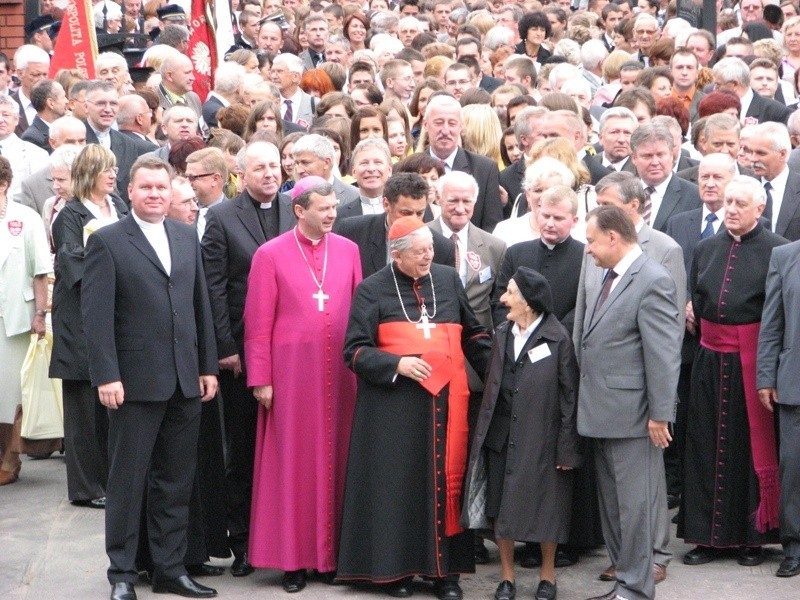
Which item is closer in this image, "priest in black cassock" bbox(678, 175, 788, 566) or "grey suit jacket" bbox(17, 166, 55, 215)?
"priest in black cassock" bbox(678, 175, 788, 566)

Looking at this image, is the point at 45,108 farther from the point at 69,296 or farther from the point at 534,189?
the point at 534,189

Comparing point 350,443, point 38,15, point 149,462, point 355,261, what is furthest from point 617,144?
point 38,15

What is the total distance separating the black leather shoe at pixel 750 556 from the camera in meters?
8.33

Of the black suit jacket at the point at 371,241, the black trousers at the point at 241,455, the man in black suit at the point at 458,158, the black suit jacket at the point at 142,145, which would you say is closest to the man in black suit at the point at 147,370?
the black trousers at the point at 241,455

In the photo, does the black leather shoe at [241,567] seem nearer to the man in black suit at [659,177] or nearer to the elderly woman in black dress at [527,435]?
the elderly woman in black dress at [527,435]

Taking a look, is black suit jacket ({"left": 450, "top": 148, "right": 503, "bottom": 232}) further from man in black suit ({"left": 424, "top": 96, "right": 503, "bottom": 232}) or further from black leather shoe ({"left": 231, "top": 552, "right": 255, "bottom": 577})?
black leather shoe ({"left": 231, "top": 552, "right": 255, "bottom": 577})

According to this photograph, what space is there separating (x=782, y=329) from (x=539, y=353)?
1.43 m

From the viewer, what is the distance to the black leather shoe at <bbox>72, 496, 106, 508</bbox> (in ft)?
30.9

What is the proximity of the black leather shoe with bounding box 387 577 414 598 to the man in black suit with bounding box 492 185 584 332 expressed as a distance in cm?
147

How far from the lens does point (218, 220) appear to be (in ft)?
27.5

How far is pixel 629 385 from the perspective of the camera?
7504 millimetres

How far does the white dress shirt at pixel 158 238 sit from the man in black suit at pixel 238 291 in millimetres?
537

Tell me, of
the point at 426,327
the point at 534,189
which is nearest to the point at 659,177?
the point at 534,189

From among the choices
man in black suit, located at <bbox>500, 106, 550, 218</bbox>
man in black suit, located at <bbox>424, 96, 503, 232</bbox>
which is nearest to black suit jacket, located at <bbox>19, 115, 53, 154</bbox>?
man in black suit, located at <bbox>424, 96, 503, 232</bbox>
